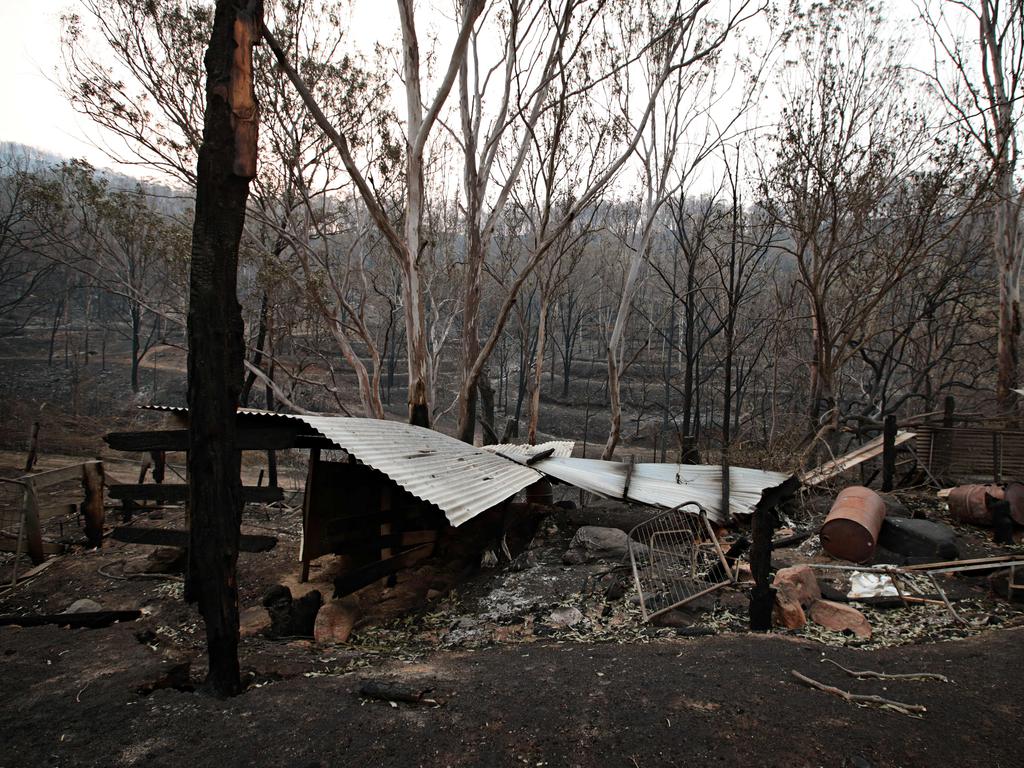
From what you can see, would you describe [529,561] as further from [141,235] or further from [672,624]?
[141,235]

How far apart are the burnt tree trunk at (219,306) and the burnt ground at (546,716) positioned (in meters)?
0.61

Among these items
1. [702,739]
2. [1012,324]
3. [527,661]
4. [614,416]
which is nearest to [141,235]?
[614,416]

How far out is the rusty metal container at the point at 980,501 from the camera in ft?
24.4

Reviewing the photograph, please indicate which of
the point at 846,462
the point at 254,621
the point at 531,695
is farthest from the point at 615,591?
the point at 846,462

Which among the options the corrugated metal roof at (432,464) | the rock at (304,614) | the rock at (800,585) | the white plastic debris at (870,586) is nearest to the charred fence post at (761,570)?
the rock at (800,585)

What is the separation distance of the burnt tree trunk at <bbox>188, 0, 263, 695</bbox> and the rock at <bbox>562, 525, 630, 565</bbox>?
473 centimetres

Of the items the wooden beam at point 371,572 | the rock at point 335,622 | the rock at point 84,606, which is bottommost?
the rock at point 335,622

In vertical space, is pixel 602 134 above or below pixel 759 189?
above

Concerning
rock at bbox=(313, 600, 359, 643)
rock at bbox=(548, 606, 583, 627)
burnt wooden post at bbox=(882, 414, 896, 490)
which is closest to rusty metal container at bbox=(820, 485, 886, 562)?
burnt wooden post at bbox=(882, 414, 896, 490)

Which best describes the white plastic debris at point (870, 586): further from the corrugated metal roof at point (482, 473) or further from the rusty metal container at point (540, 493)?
the rusty metal container at point (540, 493)

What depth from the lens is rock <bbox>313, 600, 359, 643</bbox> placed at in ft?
17.9

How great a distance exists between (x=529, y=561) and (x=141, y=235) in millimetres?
18441

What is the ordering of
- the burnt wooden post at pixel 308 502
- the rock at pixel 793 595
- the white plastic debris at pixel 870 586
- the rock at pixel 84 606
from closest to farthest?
the rock at pixel 793 595, the rock at pixel 84 606, the white plastic debris at pixel 870 586, the burnt wooden post at pixel 308 502

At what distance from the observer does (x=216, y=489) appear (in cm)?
318
